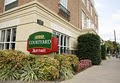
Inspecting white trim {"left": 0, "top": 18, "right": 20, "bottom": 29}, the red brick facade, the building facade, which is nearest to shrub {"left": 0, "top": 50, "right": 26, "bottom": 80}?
the building facade

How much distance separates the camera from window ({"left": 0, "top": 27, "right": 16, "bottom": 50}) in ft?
38.7

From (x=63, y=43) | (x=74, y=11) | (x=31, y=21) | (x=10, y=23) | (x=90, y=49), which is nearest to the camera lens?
(x=31, y=21)

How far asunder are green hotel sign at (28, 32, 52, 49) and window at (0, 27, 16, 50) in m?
3.21

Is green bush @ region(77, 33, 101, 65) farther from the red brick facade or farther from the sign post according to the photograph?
the sign post

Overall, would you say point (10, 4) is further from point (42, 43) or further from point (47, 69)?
point (47, 69)

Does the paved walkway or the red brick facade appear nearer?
the paved walkway

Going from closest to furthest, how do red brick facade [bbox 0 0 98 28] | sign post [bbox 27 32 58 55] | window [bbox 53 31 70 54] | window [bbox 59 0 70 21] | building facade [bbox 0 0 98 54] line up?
sign post [bbox 27 32 58 55], building facade [bbox 0 0 98 54], red brick facade [bbox 0 0 98 28], window [bbox 53 31 70 54], window [bbox 59 0 70 21]

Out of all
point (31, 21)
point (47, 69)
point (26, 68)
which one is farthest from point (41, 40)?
point (31, 21)

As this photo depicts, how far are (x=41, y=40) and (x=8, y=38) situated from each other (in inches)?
188

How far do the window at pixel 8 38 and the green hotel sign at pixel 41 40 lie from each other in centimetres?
321

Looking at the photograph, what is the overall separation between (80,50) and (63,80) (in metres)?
8.75

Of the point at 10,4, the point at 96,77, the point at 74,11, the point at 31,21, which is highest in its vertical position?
the point at 74,11

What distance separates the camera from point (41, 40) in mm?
8609

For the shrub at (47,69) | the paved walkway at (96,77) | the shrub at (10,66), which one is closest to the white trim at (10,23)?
the shrub at (10,66)
